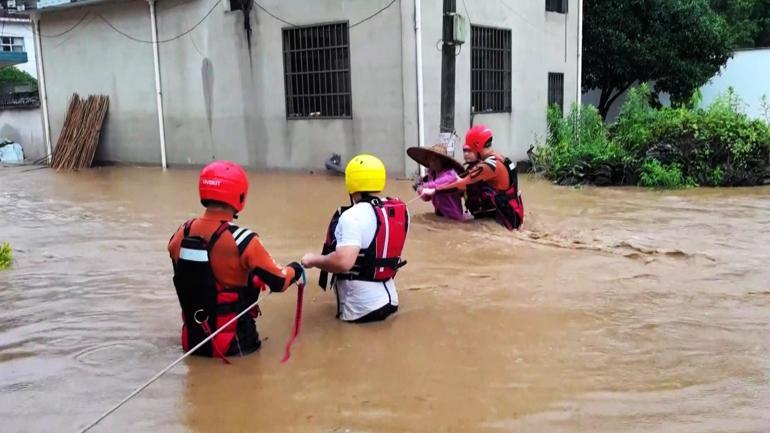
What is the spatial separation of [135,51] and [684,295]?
14813 millimetres

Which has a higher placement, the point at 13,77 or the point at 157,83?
the point at 13,77

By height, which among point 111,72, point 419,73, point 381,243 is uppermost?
point 111,72

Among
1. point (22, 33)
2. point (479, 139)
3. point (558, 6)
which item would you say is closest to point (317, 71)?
point (558, 6)

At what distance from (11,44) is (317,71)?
85.1 ft

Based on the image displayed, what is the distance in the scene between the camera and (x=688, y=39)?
68.3 ft

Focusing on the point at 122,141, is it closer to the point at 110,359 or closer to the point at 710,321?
the point at 110,359

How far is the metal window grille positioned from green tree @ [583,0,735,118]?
25997 millimetres

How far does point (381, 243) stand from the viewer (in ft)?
15.5

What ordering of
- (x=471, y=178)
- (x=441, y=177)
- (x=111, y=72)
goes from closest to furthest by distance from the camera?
(x=471, y=178), (x=441, y=177), (x=111, y=72)

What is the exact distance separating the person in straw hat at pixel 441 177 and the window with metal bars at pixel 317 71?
5758 millimetres

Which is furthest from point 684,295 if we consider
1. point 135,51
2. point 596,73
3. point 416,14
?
point 596,73

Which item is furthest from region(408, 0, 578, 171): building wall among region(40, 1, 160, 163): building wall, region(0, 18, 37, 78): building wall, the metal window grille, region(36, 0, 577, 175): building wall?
the metal window grille

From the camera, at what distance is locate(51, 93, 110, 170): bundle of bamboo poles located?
1817 cm

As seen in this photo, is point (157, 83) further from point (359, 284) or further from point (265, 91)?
point (359, 284)
